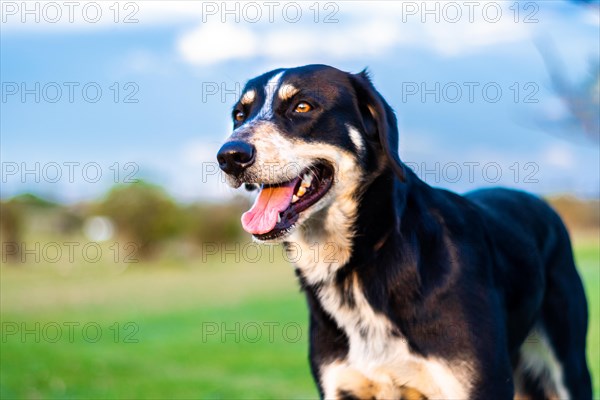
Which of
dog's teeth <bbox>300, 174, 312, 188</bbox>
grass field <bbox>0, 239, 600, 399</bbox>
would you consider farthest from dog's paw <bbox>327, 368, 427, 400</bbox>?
grass field <bbox>0, 239, 600, 399</bbox>

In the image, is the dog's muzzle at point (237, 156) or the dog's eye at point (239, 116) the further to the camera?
the dog's eye at point (239, 116)

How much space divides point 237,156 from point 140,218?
3579 centimetres

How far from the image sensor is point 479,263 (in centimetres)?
423

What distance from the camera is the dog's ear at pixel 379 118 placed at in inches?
157

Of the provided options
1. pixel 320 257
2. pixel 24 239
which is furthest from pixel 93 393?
pixel 24 239

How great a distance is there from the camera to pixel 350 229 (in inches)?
166

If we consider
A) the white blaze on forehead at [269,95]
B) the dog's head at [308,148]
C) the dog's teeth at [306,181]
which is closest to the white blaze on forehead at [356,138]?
the dog's head at [308,148]

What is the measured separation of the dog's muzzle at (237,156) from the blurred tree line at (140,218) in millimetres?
32443

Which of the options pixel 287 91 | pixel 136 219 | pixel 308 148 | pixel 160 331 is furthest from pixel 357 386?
pixel 136 219

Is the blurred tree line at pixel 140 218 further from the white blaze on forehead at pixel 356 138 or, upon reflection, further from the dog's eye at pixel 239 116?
the white blaze on forehead at pixel 356 138

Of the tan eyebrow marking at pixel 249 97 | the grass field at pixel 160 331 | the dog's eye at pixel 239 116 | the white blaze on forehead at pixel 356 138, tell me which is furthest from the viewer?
the grass field at pixel 160 331

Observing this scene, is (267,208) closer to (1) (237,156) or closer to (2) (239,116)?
(1) (237,156)

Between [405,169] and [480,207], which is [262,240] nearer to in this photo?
[405,169]

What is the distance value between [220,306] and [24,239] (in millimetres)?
15515
